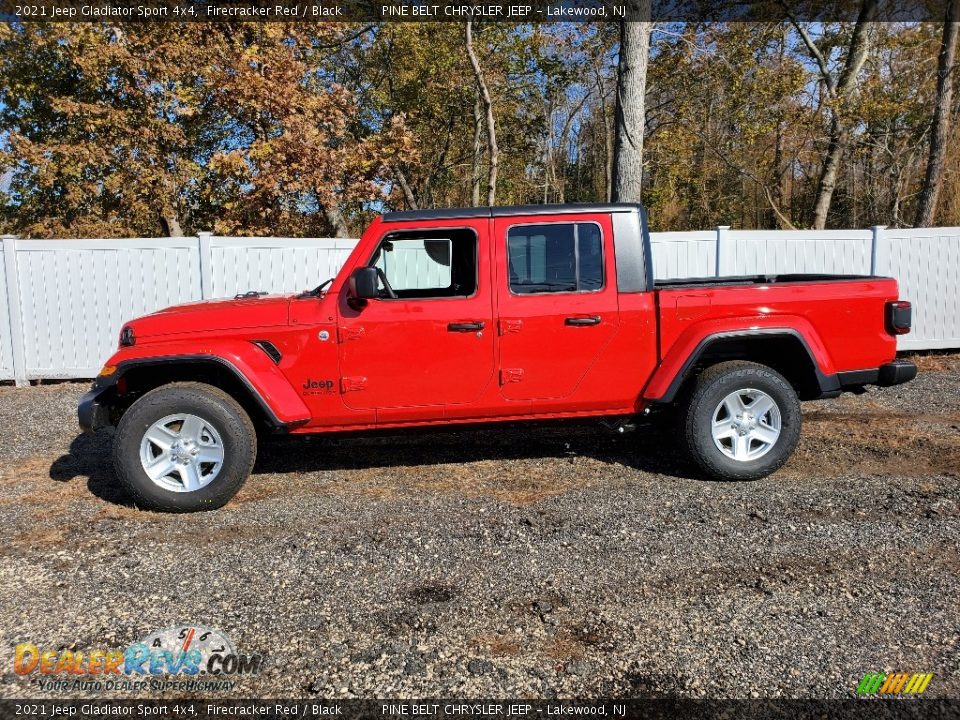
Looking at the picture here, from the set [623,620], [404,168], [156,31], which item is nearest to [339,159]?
[156,31]

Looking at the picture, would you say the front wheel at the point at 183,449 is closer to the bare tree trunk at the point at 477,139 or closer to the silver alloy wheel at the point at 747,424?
the silver alloy wheel at the point at 747,424

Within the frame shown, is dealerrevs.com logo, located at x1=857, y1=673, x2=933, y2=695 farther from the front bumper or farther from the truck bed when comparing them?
the front bumper

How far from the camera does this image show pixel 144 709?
2.41 meters

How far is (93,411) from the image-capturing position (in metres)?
4.32

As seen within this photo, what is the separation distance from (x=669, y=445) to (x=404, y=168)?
17.7m

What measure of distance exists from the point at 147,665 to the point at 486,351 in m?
2.63

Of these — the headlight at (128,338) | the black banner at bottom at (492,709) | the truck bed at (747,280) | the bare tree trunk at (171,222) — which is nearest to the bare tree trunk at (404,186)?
the bare tree trunk at (171,222)

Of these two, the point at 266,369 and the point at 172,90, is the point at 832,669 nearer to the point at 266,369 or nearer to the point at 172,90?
the point at 266,369

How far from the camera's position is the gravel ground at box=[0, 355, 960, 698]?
258 centimetres

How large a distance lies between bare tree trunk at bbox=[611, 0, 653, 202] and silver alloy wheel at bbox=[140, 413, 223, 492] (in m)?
6.67

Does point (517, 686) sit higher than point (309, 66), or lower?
lower

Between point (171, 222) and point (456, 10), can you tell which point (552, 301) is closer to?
point (171, 222)

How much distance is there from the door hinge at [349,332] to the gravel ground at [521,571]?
1.10 m

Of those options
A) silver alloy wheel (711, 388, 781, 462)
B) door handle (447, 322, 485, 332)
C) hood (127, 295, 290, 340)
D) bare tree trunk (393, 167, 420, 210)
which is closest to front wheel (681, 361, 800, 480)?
silver alloy wheel (711, 388, 781, 462)
